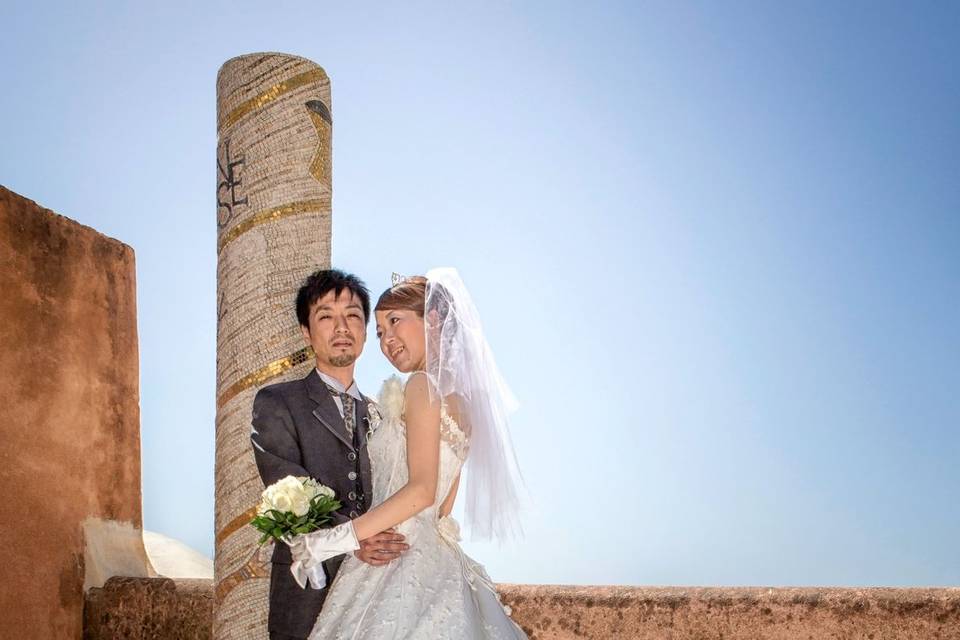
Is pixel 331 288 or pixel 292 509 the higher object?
pixel 331 288

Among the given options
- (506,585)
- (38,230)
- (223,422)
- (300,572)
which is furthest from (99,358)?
(300,572)

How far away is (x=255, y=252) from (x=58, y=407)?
208 centimetres

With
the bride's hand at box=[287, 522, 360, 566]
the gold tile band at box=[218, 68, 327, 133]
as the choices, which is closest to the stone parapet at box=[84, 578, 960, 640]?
the bride's hand at box=[287, 522, 360, 566]

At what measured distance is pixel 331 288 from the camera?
13.4 ft

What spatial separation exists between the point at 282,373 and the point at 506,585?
6.14 ft

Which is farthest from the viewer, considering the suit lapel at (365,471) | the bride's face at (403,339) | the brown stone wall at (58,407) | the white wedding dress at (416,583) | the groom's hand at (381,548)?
the brown stone wall at (58,407)

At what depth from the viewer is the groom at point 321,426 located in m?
3.74

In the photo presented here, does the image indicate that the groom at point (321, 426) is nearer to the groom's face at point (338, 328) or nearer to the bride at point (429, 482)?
the groom's face at point (338, 328)

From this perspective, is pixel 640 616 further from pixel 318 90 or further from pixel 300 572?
pixel 318 90

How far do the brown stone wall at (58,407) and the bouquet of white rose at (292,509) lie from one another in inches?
116

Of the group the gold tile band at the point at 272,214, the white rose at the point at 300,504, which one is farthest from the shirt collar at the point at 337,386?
the gold tile band at the point at 272,214

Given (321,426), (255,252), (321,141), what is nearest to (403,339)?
(321,426)

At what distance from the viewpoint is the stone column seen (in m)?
4.82

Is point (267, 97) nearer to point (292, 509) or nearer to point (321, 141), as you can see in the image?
point (321, 141)
